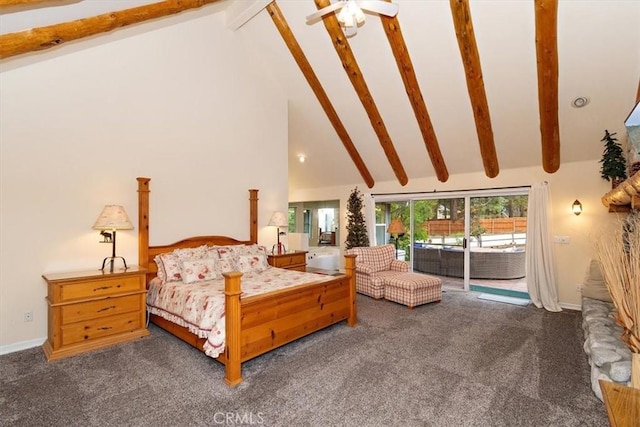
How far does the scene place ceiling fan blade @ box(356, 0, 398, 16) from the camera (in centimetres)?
289

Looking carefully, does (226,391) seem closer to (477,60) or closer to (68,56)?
(68,56)

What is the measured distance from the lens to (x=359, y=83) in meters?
5.00

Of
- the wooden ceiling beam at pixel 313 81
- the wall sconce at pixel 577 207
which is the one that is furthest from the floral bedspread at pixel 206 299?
the wall sconce at pixel 577 207

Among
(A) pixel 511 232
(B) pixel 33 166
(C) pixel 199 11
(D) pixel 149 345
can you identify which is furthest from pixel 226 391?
(A) pixel 511 232

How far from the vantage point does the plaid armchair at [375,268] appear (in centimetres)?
560

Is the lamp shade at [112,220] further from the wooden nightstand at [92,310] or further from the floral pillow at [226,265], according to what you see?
the floral pillow at [226,265]

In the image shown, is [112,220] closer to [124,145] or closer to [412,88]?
[124,145]

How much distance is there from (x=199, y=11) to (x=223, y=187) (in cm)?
261

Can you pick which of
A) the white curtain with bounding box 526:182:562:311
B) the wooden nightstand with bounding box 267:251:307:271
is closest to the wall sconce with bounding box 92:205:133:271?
the wooden nightstand with bounding box 267:251:307:271

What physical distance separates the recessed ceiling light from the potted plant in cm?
67

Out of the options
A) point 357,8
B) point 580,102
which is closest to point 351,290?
point 357,8

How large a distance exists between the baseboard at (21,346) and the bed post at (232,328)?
235 centimetres

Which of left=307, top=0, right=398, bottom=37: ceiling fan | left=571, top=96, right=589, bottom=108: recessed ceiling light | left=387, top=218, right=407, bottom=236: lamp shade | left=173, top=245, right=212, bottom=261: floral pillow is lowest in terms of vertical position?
left=173, top=245, right=212, bottom=261: floral pillow

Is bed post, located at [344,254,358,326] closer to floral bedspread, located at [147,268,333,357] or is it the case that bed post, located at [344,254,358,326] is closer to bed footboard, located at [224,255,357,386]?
bed footboard, located at [224,255,357,386]
